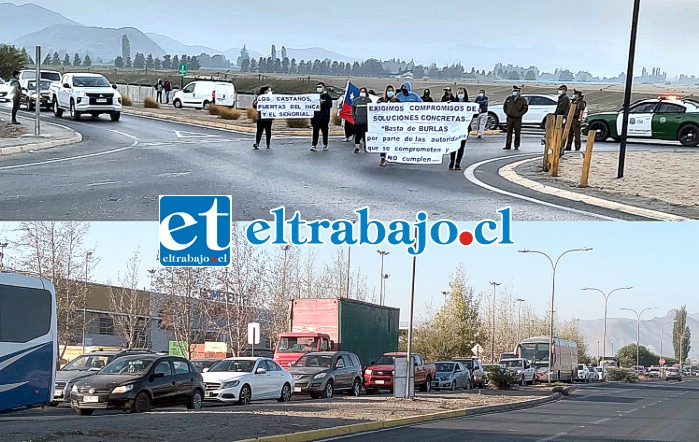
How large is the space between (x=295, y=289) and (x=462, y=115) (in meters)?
34.0

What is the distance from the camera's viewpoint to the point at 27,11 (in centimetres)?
2612

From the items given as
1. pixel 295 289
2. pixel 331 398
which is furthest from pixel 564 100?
pixel 295 289

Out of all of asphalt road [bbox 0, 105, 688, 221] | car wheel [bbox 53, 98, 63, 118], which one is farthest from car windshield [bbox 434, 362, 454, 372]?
car wheel [bbox 53, 98, 63, 118]

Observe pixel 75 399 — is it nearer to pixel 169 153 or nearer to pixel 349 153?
pixel 169 153

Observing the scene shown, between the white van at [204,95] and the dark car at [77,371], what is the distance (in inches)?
560

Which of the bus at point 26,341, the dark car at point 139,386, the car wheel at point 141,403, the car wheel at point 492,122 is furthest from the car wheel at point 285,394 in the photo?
the car wheel at point 492,122

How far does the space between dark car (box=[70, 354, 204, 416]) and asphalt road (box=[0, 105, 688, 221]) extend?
3.44 m

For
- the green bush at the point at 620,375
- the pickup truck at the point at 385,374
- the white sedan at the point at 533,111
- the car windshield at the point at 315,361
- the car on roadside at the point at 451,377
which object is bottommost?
the green bush at the point at 620,375

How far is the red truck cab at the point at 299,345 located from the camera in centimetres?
3066

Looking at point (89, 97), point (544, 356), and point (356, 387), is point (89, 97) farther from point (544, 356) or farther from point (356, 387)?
point (544, 356)

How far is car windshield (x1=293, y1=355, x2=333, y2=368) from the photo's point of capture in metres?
28.0

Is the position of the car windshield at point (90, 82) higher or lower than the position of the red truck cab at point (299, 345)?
higher

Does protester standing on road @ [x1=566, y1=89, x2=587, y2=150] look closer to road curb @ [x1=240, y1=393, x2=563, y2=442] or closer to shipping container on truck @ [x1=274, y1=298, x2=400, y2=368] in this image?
road curb @ [x1=240, y1=393, x2=563, y2=442]

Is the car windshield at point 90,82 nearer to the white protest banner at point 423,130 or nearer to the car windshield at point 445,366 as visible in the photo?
the white protest banner at point 423,130
